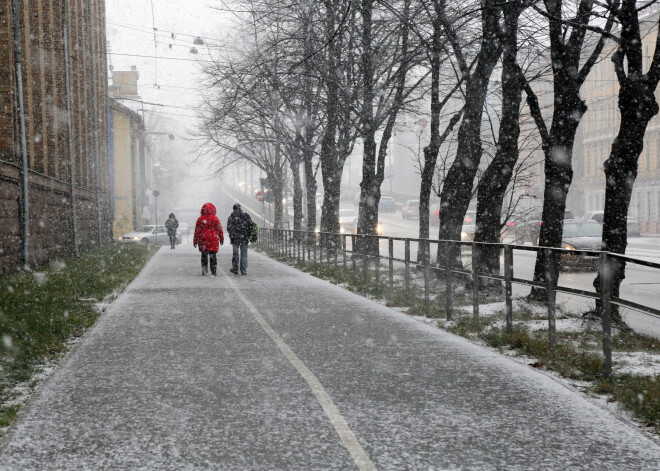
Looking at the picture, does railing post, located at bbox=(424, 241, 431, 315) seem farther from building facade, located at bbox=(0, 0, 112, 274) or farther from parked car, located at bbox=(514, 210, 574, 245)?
parked car, located at bbox=(514, 210, 574, 245)

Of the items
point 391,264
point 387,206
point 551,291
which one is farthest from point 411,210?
point 551,291

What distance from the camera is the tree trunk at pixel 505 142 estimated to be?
12562 millimetres

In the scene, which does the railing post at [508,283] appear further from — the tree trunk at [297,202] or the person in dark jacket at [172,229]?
the person in dark jacket at [172,229]

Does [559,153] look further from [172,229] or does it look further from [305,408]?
[172,229]

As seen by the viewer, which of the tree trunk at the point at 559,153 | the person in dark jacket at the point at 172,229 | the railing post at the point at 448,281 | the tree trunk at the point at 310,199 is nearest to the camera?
the railing post at the point at 448,281

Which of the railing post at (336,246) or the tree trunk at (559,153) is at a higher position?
the tree trunk at (559,153)

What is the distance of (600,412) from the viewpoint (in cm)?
582

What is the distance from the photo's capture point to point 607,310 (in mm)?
7043

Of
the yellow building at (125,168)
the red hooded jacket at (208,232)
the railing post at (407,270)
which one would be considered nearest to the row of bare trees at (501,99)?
A: the railing post at (407,270)

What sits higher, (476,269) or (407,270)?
(476,269)

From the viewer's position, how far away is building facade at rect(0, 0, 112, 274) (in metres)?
20.0

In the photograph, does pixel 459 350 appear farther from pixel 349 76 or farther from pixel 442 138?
pixel 349 76

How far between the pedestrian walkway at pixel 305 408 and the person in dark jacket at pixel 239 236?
33.0ft

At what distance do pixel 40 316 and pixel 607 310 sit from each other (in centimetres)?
705
